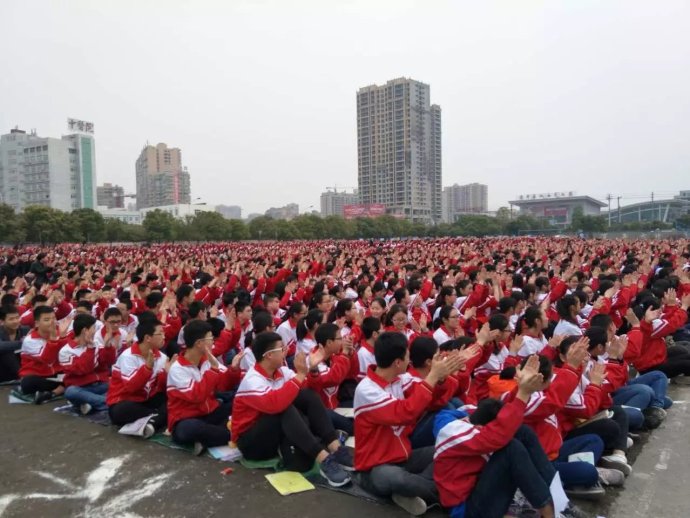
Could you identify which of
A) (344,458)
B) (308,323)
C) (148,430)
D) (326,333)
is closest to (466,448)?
(344,458)

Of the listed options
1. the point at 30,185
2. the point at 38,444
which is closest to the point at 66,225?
the point at 38,444

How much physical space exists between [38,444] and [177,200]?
5055 inches

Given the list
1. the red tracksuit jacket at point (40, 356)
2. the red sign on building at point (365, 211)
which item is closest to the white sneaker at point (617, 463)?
the red tracksuit jacket at point (40, 356)

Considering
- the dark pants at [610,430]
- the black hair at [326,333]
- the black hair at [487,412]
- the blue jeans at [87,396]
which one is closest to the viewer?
the black hair at [487,412]

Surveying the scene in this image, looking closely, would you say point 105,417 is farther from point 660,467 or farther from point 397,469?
point 660,467

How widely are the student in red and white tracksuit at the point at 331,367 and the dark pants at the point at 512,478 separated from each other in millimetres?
1677

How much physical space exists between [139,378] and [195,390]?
767mm

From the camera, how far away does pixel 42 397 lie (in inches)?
221

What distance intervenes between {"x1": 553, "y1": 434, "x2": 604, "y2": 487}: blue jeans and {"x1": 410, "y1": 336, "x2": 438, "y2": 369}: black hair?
1.11m

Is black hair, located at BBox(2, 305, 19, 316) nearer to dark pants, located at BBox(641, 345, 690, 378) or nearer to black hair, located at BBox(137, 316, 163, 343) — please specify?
black hair, located at BBox(137, 316, 163, 343)

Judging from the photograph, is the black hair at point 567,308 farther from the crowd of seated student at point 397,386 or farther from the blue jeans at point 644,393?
the blue jeans at point 644,393

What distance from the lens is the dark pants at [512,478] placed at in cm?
287

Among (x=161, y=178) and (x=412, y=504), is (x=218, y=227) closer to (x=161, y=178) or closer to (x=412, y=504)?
(x=412, y=504)

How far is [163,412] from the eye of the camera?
472cm
